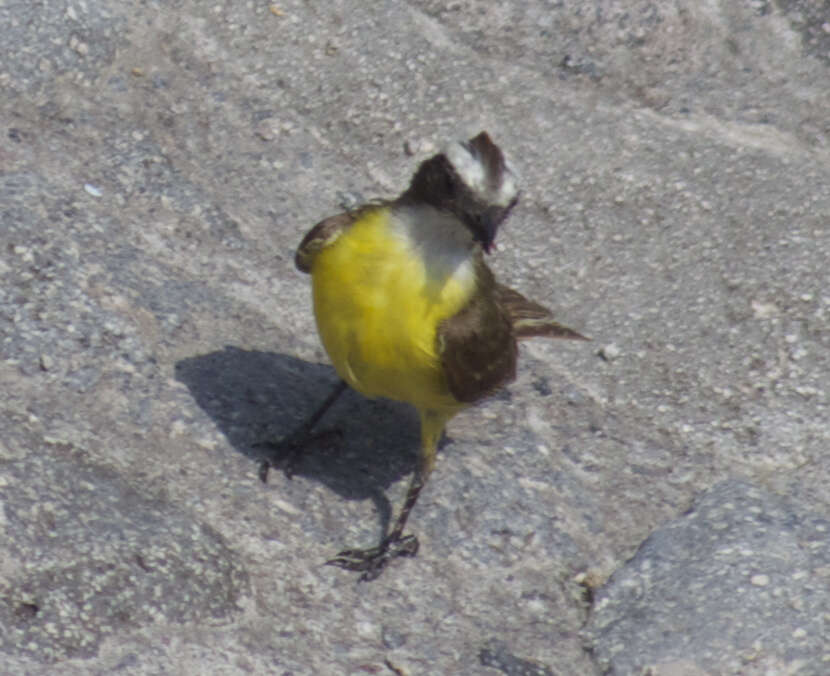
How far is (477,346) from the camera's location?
17.8 ft

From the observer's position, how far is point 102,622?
4.87 m

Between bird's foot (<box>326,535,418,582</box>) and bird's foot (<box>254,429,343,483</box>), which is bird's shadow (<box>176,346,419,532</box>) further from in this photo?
bird's foot (<box>326,535,418,582</box>)

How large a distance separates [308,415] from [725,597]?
6.80ft

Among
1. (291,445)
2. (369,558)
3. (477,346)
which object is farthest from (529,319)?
(369,558)

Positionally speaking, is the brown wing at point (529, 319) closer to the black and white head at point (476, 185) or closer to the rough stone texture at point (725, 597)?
the rough stone texture at point (725, 597)

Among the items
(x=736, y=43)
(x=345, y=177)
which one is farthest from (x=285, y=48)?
(x=736, y=43)

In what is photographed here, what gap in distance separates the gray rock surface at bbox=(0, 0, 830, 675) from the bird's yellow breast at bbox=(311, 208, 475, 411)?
2.70 ft

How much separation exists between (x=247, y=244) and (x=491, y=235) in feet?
8.36

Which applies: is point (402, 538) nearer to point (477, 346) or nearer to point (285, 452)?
point (285, 452)

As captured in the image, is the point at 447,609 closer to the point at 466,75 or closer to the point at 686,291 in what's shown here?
the point at 686,291

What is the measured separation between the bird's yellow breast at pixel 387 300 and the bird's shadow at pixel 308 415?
769 millimetres

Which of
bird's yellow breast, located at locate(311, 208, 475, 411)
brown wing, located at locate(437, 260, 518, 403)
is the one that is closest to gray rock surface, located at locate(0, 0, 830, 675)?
brown wing, located at locate(437, 260, 518, 403)

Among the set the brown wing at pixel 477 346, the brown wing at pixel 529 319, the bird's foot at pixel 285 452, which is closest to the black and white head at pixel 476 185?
the brown wing at pixel 477 346

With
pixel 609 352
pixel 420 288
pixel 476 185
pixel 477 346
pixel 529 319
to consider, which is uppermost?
pixel 476 185
